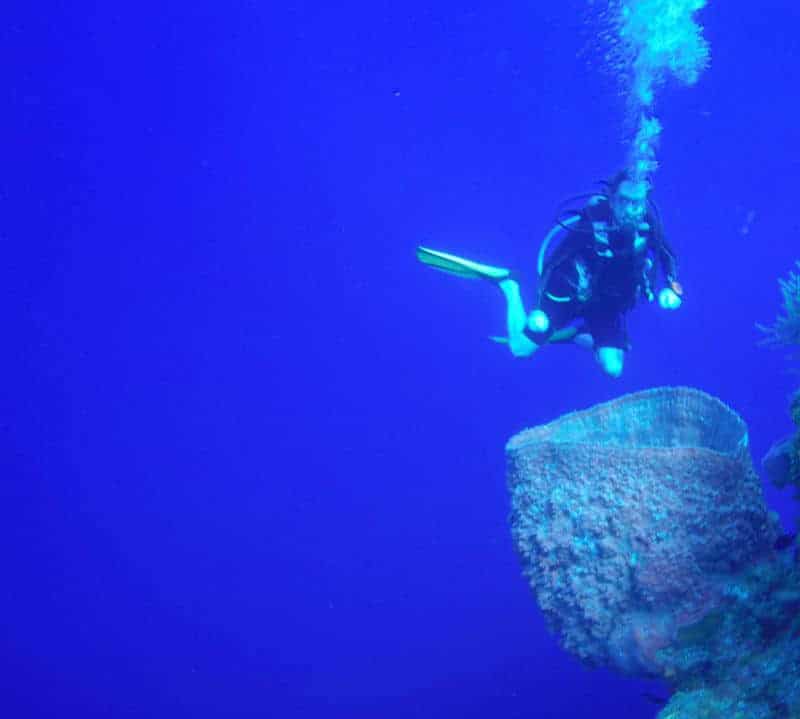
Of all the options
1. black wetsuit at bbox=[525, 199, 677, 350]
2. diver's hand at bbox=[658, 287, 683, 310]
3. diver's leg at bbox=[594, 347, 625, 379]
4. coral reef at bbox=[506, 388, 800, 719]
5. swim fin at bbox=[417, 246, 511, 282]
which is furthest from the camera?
swim fin at bbox=[417, 246, 511, 282]

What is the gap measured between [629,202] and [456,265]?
2030mm

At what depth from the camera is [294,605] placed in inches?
640

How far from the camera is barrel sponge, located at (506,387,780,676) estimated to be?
346 centimetres

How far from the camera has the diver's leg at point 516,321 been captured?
6.83 m

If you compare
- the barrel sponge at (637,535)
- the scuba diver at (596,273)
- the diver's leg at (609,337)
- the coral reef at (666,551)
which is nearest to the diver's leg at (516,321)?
the scuba diver at (596,273)

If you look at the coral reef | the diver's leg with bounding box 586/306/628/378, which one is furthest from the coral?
the coral reef

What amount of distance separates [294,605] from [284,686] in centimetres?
185

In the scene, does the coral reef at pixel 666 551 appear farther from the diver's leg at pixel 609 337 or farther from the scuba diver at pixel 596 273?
the diver's leg at pixel 609 337

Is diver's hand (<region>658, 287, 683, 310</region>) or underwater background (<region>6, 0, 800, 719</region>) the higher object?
underwater background (<region>6, 0, 800, 719</region>)

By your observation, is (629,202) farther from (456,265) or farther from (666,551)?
(666,551)

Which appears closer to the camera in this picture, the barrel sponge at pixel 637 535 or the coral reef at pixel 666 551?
the coral reef at pixel 666 551

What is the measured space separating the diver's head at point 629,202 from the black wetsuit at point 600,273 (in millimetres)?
77

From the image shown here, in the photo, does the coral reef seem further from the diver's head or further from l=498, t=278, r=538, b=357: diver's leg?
l=498, t=278, r=538, b=357: diver's leg

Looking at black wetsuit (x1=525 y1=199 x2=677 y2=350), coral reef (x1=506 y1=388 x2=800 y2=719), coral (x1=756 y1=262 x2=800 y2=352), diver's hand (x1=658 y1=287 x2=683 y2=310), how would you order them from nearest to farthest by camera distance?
coral reef (x1=506 y1=388 x2=800 y2=719) → coral (x1=756 y1=262 x2=800 y2=352) → diver's hand (x1=658 y1=287 x2=683 y2=310) → black wetsuit (x1=525 y1=199 x2=677 y2=350)
